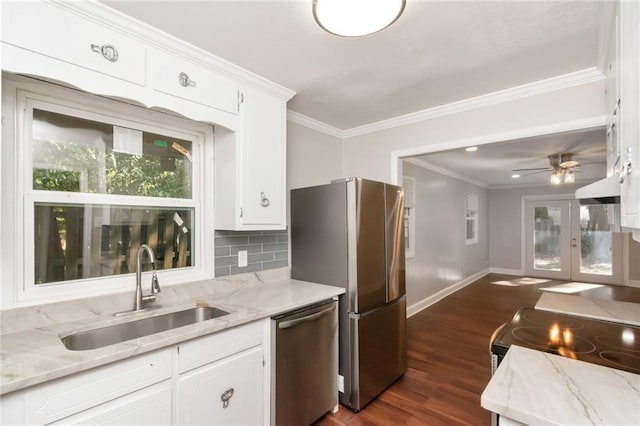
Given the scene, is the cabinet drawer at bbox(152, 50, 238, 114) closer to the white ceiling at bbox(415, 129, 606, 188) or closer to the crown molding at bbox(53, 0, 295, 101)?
the crown molding at bbox(53, 0, 295, 101)

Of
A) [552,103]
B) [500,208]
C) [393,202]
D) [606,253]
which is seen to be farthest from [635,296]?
[393,202]

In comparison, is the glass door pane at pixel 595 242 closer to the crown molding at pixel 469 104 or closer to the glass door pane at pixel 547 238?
the glass door pane at pixel 547 238

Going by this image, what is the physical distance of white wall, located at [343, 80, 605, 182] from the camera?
2.09 metres

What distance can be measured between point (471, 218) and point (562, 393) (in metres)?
6.72

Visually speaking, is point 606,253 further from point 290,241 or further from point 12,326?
point 12,326

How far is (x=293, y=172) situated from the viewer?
Answer: 284cm

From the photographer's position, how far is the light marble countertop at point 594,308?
1646mm

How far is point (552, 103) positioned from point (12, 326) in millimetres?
3454

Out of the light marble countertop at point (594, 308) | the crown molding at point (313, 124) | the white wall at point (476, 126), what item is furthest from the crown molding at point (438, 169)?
the light marble countertop at point (594, 308)

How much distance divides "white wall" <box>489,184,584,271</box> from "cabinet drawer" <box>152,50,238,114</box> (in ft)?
26.0

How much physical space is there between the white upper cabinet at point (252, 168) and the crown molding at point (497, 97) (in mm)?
1207

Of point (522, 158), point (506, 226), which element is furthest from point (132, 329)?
point (506, 226)

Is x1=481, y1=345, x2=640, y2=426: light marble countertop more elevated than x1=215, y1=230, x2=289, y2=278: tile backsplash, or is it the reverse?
x1=215, y1=230, x2=289, y2=278: tile backsplash

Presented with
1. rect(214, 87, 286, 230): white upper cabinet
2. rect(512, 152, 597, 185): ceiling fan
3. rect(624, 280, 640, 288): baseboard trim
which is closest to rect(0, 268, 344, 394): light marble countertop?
rect(214, 87, 286, 230): white upper cabinet
